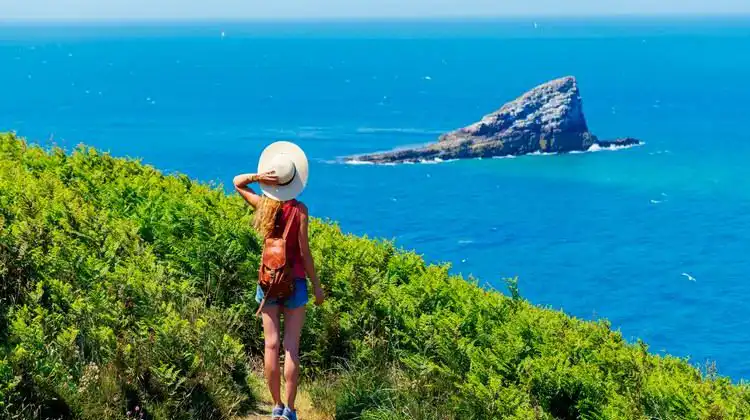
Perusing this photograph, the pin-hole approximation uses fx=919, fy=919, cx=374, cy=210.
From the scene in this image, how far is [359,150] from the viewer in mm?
136375

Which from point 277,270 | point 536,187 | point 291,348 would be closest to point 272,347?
point 291,348

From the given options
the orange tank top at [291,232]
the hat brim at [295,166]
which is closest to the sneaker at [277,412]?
the orange tank top at [291,232]

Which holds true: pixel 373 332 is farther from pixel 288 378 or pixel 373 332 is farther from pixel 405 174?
pixel 405 174

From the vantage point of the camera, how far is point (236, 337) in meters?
9.16

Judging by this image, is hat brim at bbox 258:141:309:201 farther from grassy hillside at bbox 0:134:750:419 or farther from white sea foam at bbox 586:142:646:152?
white sea foam at bbox 586:142:646:152

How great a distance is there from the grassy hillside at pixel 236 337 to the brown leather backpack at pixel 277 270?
739 millimetres

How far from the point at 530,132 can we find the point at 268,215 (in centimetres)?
14108

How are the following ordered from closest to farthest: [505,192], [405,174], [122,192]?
1. [122,192]
2. [505,192]
3. [405,174]

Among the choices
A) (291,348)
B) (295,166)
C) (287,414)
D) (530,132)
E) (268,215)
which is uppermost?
(530,132)

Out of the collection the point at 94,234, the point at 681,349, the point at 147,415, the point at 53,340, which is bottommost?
the point at 681,349

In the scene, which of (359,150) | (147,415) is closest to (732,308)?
(359,150)

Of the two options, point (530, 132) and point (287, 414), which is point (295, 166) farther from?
point (530, 132)

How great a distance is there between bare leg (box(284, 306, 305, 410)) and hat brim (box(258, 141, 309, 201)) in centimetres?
94

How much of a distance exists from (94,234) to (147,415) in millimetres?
2789
